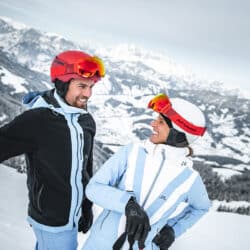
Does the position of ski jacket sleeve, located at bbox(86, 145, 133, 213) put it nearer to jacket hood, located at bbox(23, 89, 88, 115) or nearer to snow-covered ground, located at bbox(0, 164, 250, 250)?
jacket hood, located at bbox(23, 89, 88, 115)

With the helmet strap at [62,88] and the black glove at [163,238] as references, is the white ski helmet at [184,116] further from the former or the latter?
the helmet strap at [62,88]

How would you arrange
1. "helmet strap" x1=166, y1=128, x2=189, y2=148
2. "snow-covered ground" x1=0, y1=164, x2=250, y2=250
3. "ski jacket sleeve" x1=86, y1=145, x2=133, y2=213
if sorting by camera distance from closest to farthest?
"ski jacket sleeve" x1=86, y1=145, x2=133, y2=213 < "helmet strap" x1=166, y1=128, x2=189, y2=148 < "snow-covered ground" x1=0, y1=164, x2=250, y2=250

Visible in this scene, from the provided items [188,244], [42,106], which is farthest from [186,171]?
[188,244]

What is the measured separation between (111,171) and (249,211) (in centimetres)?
1809

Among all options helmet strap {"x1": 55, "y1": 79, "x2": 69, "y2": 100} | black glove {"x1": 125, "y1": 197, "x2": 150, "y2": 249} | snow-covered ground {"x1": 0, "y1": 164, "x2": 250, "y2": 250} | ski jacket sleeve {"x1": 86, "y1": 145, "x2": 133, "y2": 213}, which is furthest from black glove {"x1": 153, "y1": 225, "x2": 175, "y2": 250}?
snow-covered ground {"x1": 0, "y1": 164, "x2": 250, "y2": 250}

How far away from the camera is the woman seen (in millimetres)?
2324

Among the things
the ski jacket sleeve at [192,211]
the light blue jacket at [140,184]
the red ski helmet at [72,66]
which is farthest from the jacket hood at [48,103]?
the ski jacket sleeve at [192,211]

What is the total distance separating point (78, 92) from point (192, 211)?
1602mm

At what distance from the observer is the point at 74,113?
2973 millimetres

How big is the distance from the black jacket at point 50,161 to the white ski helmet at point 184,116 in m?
0.93

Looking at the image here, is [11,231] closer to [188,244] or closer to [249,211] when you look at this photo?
[188,244]

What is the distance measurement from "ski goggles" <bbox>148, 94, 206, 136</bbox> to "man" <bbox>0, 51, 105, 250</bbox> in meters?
0.87

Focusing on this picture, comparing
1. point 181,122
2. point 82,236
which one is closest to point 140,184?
point 181,122

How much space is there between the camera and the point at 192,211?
109 inches
